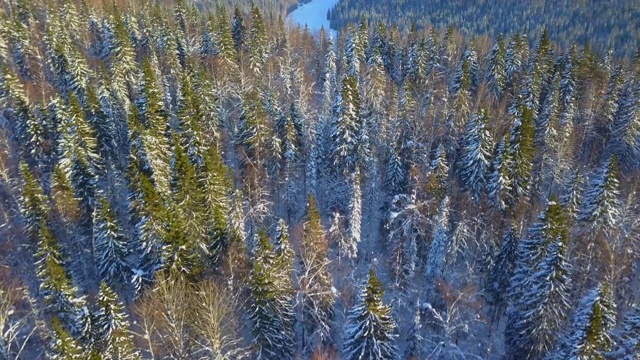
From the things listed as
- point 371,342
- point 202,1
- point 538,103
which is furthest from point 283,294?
point 202,1

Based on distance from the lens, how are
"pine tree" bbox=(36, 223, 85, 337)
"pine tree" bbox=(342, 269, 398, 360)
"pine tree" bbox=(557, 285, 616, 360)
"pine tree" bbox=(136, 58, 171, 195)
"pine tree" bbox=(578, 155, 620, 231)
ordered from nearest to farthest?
"pine tree" bbox=(557, 285, 616, 360) < "pine tree" bbox=(342, 269, 398, 360) < "pine tree" bbox=(36, 223, 85, 337) < "pine tree" bbox=(578, 155, 620, 231) < "pine tree" bbox=(136, 58, 171, 195)

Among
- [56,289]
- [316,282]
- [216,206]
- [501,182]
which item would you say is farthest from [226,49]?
[501,182]

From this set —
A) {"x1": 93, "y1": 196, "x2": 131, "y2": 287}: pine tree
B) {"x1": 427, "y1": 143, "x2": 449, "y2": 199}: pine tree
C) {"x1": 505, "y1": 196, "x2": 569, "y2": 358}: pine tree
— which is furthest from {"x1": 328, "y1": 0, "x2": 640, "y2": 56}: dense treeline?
{"x1": 93, "y1": 196, "x2": 131, "y2": 287}: pine tree

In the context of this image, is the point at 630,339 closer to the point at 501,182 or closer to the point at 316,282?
the point at 501,182

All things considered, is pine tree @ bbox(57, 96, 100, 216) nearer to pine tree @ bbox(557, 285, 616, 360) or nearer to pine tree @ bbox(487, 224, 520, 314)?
pine tree @ bbox(487, 224, 520, 314)

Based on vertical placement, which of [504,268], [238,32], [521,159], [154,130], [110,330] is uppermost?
[238,32]
